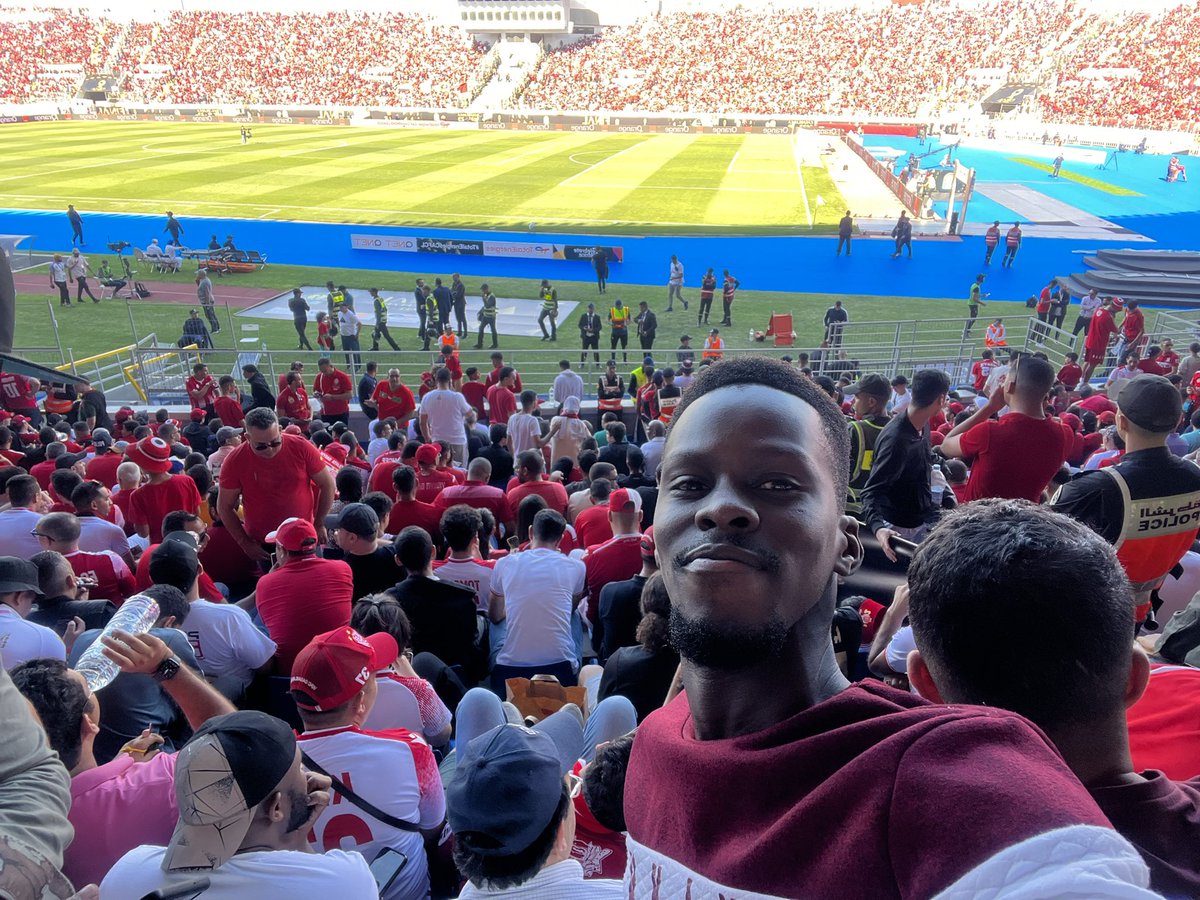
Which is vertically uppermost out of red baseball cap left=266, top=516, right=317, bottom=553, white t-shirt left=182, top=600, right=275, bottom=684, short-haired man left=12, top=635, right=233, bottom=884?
short-haired man left=12, top=635, right=233, bottom=884

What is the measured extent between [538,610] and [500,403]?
726 centimetres

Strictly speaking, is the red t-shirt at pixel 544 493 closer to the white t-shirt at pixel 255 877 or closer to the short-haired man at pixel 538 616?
the short-haired man at pixel 538 616

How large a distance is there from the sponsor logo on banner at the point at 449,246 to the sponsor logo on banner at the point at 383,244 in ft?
1.06

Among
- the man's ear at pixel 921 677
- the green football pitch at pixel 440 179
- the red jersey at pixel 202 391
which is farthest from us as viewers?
the green football pitch at pixel 440 179

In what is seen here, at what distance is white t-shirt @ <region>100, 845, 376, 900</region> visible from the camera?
76.3 inches

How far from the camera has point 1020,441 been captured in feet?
15.1

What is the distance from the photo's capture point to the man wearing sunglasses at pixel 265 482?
5469 mm

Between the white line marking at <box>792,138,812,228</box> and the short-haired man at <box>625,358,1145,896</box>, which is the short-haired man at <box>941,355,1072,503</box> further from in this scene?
the white line marking at <box>792,138,812,228</box>

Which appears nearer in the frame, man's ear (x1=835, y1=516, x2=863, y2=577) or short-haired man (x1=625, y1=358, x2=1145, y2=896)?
short-haired man (x1=625, y1=358, x2=1145, y2=896)

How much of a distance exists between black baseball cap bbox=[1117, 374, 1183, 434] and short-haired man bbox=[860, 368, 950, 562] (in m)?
1.20

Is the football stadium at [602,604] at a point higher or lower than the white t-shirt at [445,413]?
higher

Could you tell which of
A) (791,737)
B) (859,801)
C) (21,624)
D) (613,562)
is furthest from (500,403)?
(859,801)

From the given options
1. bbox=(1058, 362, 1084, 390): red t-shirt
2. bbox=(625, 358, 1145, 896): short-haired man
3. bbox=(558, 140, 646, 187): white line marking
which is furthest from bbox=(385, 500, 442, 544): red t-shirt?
bbox=(558, 140, 646, 187): white line marking

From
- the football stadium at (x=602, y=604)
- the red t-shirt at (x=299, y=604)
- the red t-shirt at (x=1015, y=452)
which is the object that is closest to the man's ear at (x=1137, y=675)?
the football stadium at (x=602, y=604)
